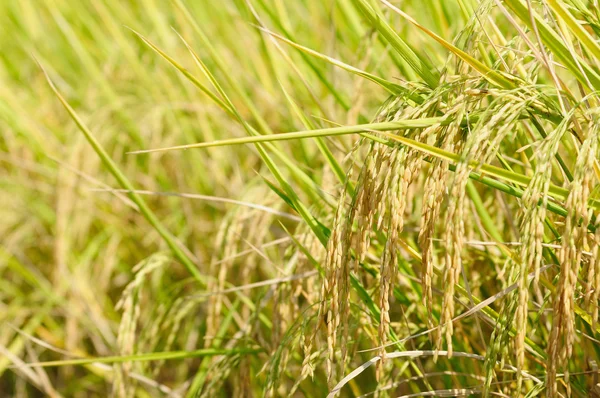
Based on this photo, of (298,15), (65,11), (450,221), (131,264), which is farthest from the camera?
(65,11)

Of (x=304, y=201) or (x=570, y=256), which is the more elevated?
(x=570, y=256)

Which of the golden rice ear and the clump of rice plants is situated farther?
the clump of rice plants

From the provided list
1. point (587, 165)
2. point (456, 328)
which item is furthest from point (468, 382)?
point (587, 165)

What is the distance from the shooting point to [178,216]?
6.68 feet

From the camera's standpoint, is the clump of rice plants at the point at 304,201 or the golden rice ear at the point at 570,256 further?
the clump of rice plants at the point at 304,201

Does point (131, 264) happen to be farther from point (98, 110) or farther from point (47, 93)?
point (47, 93)

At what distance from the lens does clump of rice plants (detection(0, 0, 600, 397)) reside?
0.82 meters

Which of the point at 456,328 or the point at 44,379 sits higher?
the point at 456,328

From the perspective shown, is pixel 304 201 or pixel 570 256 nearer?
pixel 570 256

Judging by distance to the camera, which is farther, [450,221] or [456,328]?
[456,328]

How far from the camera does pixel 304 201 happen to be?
180 centimetres

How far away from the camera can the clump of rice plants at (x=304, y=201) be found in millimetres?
821

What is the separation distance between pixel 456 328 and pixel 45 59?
2.03 metres

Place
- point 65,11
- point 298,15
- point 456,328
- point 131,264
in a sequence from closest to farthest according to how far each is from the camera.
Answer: point 456,328 → point 131,264 → point 298,15 → point 65,11
